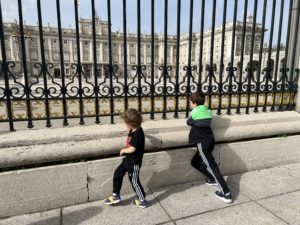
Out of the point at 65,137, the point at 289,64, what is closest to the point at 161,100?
the point at 65,137

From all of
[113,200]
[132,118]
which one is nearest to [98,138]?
[132,118]

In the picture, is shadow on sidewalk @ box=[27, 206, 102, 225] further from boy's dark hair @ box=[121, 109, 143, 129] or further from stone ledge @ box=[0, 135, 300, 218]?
boy's dark hair @ box=[121, 109, 143, 129]

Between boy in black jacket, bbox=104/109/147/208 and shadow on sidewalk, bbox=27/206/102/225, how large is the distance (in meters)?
0.21

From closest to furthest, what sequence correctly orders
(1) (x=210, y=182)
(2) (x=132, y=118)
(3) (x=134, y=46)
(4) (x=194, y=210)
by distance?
(2) (x=132, y=118) < (4) (x=194, y=210) < (1) (x=210, y=182) < (3) (x=134, y=46)

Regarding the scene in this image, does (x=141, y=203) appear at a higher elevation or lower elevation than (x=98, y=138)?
lower

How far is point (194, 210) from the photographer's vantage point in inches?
129

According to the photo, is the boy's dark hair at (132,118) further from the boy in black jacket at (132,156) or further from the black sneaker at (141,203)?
the black sneaker at (141,203)

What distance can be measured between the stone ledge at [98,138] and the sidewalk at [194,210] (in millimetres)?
740

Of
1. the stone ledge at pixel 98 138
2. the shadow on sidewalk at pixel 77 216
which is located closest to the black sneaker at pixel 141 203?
the shadow on sidewalk at pixel 77 216

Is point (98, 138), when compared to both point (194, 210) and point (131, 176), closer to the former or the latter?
point (131, 176)

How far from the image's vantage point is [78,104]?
3738 mm

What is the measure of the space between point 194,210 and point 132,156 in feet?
3.78

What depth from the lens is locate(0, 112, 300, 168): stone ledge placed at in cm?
316

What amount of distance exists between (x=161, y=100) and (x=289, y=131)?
8.77 feet
